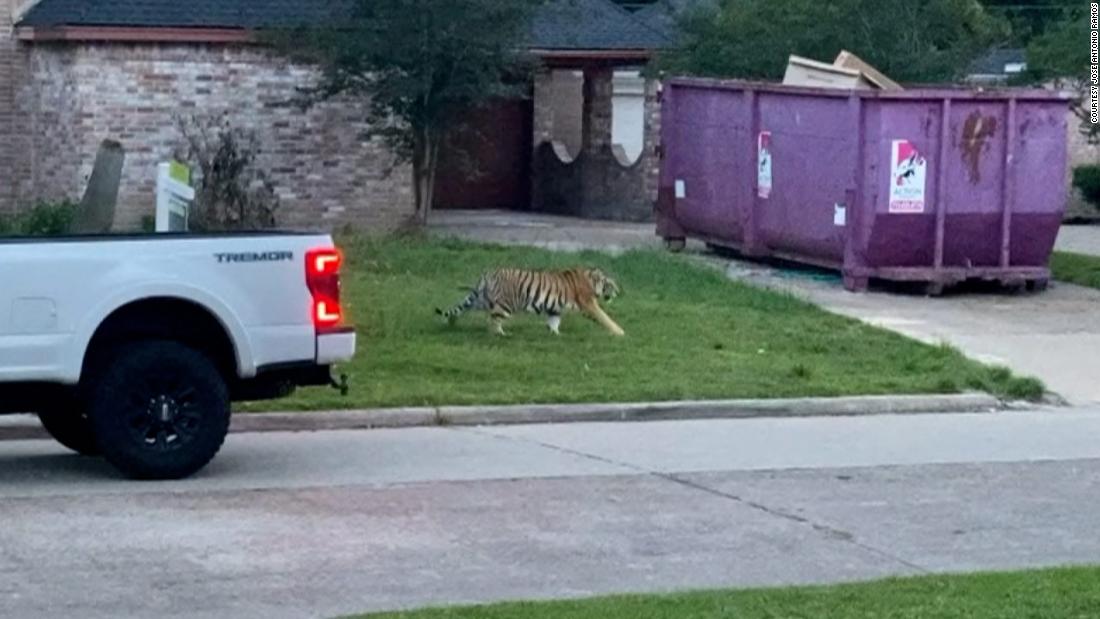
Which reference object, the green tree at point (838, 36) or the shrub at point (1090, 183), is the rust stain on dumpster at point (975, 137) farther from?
the shrub at point (1090, 183)

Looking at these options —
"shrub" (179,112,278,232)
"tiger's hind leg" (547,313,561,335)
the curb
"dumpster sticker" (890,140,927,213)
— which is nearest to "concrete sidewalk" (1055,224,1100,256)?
"dumpster sticker" (890,140,927,213)

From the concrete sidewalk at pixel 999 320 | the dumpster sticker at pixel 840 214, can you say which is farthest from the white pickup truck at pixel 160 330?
the dumpster sticker at pixel 840 214

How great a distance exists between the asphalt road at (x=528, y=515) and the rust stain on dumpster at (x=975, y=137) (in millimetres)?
7129

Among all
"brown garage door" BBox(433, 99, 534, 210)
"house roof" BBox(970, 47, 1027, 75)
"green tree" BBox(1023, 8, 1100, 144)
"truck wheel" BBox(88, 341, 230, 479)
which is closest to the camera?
"truck wheel" BBox(88, 341, 230, 479)

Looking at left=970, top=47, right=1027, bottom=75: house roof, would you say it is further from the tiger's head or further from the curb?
the curb

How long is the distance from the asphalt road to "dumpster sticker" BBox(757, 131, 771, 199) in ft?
29.6

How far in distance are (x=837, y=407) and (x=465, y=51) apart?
12.0 meters

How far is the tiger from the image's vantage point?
16.9 metres

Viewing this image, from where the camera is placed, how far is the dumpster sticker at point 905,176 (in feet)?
68.4

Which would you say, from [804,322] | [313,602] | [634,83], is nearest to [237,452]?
[313,602]

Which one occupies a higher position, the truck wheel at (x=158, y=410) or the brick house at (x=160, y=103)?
the brick house at (x=160, y=103)

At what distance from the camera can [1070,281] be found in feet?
75.7

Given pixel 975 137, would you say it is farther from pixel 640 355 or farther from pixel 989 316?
pixel 640 355

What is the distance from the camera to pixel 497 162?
3403cm
